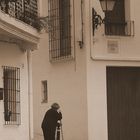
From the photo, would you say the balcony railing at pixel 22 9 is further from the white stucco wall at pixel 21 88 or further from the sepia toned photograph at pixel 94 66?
the sepia toned photograph at pixel 94 66

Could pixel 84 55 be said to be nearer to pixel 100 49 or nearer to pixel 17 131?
pixel 100 49

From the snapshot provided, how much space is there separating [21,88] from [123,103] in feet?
21.2

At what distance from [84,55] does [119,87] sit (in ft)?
7.29

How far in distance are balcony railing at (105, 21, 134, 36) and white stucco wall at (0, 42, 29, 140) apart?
561 centimetres

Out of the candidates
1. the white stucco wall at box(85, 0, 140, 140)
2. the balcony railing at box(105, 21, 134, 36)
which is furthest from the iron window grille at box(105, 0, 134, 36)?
the white stucco wall at box(85, 0, 140, 140)

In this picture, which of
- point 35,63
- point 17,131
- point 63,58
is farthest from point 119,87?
point 17,131

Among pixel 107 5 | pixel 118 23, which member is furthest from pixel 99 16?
pixel 118 23

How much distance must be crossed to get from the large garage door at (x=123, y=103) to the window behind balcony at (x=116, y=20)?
150 centimetres

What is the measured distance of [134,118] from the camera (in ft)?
76.2

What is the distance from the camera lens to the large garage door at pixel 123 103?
74.7 ft

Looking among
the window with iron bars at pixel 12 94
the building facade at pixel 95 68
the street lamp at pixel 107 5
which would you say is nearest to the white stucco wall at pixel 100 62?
the building facade at pixel 95 68

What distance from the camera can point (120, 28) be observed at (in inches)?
910

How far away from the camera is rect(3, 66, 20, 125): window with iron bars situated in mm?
17234

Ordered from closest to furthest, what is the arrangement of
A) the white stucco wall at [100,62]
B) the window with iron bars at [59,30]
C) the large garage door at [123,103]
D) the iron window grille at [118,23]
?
1. the white stucco wall at [100,62]
2. the large garage door at [123,103]
3. the iron window grille at [118,23]
4. the window with iron bars at [59,30]
